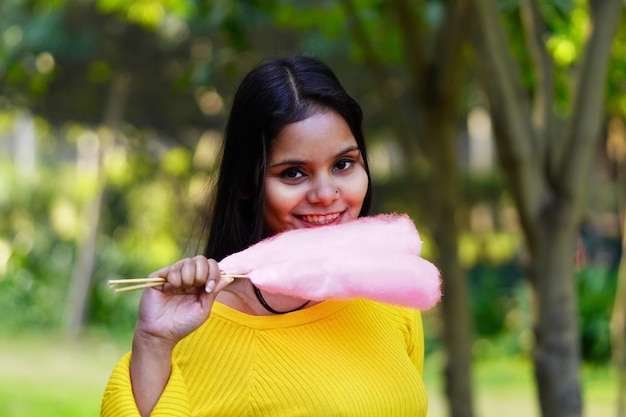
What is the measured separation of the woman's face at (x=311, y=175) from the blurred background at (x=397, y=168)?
0.45m

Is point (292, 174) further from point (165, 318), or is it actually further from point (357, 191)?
point (165, 318)

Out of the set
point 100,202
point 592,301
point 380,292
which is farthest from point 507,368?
point 380,292

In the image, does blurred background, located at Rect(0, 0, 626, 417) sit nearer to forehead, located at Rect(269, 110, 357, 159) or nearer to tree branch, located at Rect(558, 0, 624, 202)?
tree branch, located at Rect(558, 0, 624, 202)

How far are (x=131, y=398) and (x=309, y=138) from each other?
0.62m

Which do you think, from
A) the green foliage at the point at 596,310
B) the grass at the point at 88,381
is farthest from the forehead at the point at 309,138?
the green foliage at the point at 596,310

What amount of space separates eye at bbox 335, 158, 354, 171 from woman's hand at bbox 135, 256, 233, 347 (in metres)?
0.38

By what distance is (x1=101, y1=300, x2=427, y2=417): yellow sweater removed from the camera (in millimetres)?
1954

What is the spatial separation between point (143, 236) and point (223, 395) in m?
12.2

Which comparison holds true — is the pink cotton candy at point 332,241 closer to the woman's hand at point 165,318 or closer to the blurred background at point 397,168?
the woman's hand at point 165,318

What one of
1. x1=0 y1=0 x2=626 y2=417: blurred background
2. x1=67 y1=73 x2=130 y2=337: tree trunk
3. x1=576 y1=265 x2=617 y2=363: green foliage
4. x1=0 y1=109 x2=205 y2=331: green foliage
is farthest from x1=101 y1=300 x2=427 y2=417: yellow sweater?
Result: x1=0 y1=109 x2=205 y2=331: green foliage

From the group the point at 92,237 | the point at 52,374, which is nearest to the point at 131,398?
the point at 52,374

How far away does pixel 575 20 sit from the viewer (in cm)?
529

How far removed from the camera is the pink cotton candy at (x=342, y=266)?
6.42 ft

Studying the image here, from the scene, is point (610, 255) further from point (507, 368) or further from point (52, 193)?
point (52, 193)
